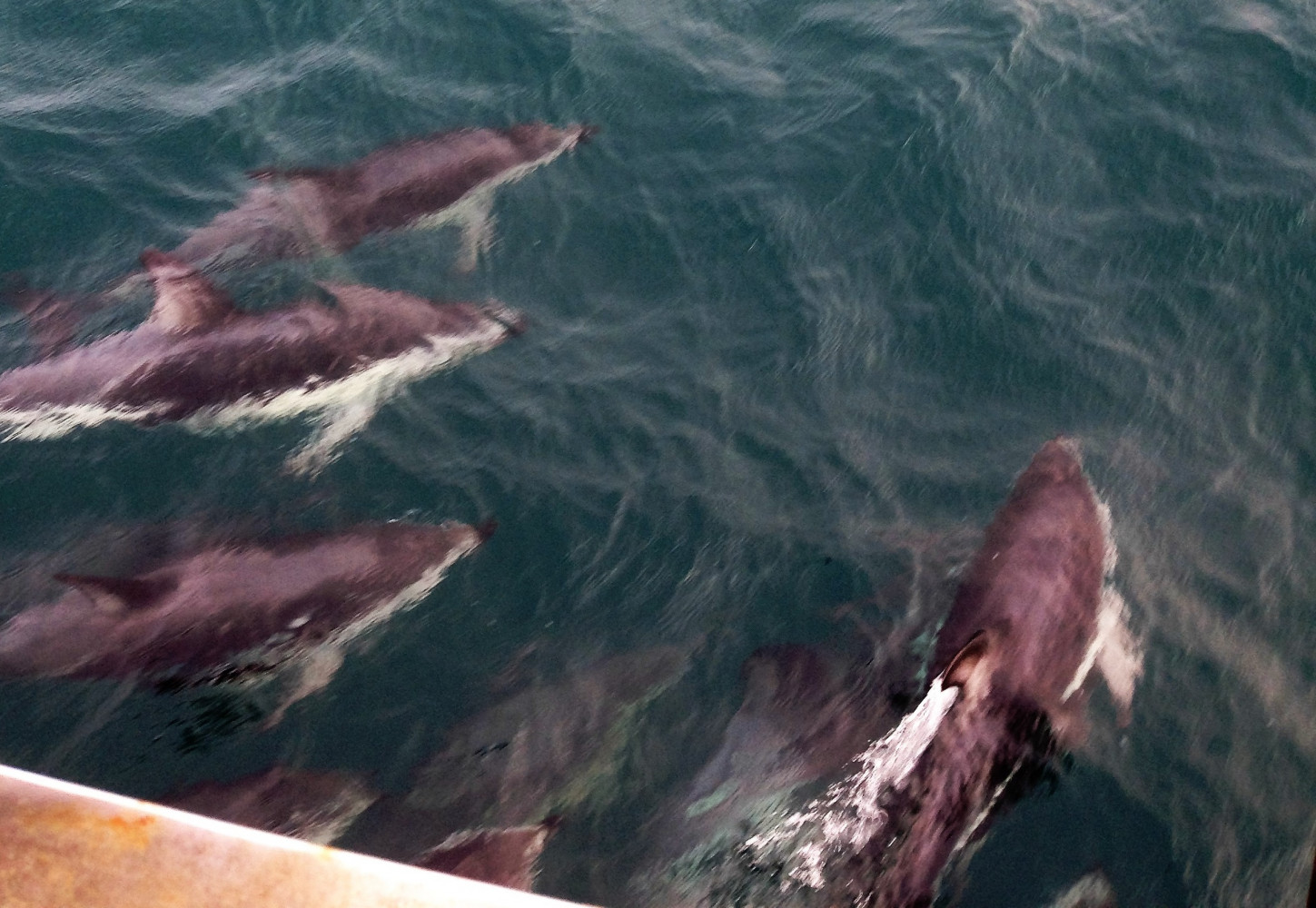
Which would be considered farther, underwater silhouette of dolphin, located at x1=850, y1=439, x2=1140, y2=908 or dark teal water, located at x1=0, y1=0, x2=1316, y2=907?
dark teal water, located at x1=0, y1=0, x2=1316, y2=907

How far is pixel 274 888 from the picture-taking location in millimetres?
1777

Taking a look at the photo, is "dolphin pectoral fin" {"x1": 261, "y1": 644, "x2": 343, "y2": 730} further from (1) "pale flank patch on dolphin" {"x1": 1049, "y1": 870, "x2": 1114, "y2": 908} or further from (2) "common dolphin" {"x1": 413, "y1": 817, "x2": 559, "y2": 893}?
(1) "pale flank patch on dolphin" {"x1": 1049, "y1": 870, "x2": 1114, "y2": 908}

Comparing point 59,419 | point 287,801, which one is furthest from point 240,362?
point 287,801

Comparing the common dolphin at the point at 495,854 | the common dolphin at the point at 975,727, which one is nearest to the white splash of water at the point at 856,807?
the common dolphin at the point at 975,727

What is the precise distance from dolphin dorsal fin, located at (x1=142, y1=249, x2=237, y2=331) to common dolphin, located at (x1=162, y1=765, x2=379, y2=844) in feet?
9.49

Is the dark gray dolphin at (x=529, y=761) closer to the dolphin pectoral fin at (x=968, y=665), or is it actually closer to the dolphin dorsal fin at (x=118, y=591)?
the dolphin pectoral fin at (x=968, y=665)

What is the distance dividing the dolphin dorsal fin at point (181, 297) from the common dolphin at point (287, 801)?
2892 mm

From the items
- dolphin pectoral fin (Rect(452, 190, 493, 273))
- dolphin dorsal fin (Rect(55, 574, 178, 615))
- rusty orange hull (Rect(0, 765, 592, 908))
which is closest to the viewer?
rusty orange hull (Rect(0, 765, 592, 908))

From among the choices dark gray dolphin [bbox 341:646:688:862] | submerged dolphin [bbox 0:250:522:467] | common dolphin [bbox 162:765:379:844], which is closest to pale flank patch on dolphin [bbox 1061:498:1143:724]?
dark gray dolphin [bbox 341:646:688:862]

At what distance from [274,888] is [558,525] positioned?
4.24 meters

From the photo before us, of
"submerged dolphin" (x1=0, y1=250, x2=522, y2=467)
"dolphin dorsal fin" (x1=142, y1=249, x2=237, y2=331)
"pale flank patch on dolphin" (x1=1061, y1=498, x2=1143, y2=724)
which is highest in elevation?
"dolphin dorsal fin" (x1=142, y1=249, x2=237, y2=331)

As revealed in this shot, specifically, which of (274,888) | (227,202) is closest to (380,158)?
(227,202)

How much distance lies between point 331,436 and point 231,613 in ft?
4.27

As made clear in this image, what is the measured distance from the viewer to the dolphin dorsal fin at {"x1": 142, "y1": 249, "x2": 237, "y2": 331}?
6.70m
